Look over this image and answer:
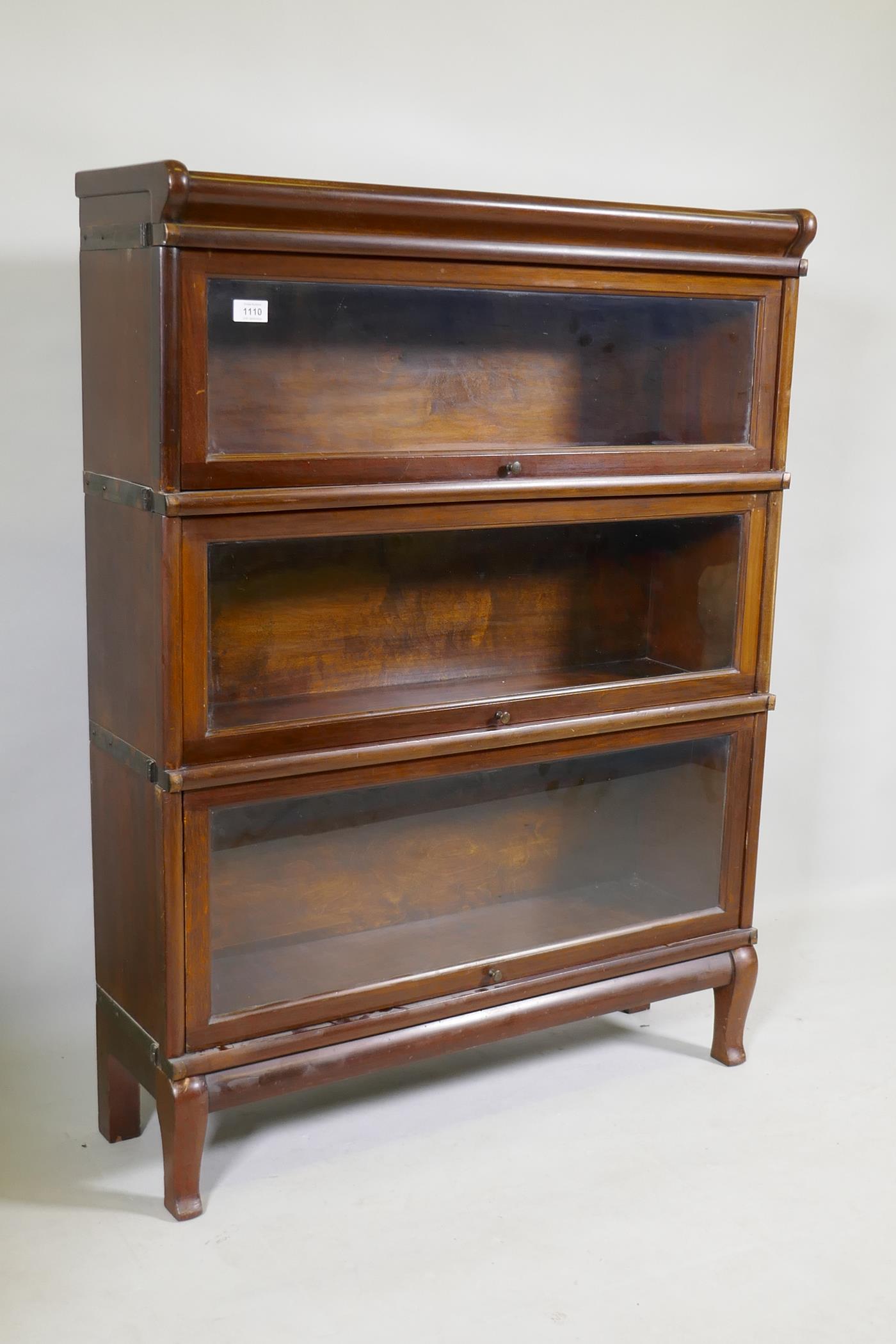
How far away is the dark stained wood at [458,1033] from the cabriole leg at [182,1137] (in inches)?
1.3

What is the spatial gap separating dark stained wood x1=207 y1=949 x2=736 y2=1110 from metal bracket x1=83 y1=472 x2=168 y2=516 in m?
0.91

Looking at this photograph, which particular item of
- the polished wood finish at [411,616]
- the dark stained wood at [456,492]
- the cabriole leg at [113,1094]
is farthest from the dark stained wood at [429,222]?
the cabriole leg at [113,1094]

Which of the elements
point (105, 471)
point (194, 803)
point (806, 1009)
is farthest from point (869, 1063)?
point (105, 471)

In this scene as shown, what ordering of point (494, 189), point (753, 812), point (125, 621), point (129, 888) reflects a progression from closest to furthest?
point (125, 621)
point (129, 888)
point (753, 812)
point (494, 189)

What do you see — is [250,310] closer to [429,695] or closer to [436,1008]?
[429,695]

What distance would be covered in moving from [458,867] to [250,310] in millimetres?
1125

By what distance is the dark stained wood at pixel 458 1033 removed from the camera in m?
2.35

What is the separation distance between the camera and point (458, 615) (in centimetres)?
274

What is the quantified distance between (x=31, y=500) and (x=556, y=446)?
99 centimetres

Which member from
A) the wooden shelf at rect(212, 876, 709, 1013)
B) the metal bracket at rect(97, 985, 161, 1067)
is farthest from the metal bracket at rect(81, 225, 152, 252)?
the metal bracket at rect(97, 985, 161, 1067)

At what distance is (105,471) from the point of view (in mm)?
2289

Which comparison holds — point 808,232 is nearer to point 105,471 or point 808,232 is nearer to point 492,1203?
point 105,471

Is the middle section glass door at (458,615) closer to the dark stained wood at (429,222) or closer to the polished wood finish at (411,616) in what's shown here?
the polished wood finish at (411,616)

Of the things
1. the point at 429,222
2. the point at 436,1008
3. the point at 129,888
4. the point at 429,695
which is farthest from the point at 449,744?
the point at 429,222
